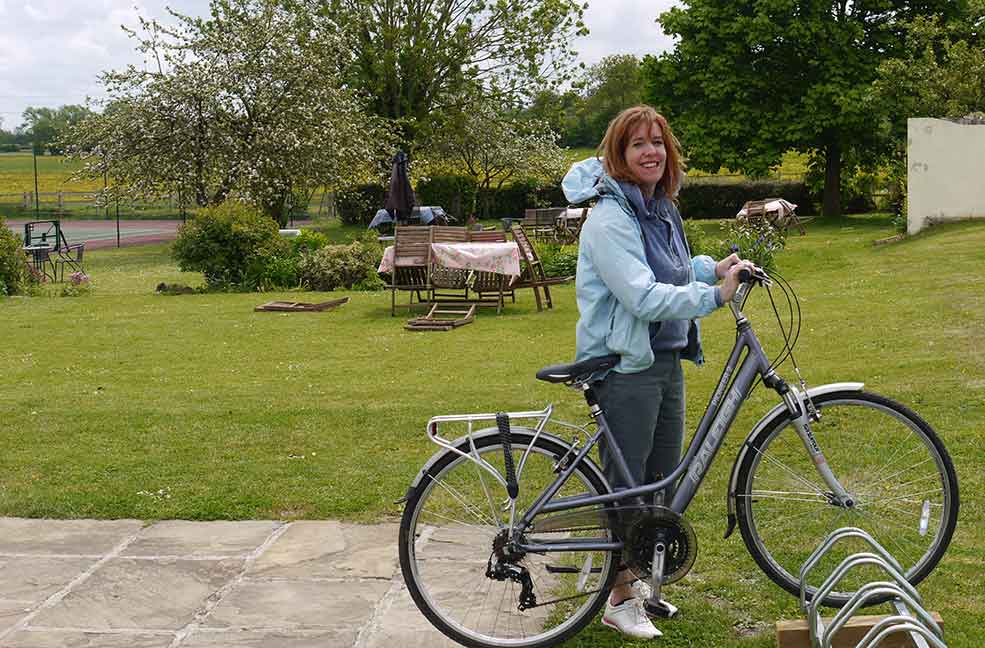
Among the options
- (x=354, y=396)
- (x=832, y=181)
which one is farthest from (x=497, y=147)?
(x=354, y=396)

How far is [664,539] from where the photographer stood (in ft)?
13.6

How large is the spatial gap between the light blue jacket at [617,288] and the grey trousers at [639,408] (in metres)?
0.07

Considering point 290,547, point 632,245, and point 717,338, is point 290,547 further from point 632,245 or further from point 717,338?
point 717,338

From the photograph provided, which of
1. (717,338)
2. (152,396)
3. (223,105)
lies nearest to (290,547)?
(152,396)

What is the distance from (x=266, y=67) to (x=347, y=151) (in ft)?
10.2

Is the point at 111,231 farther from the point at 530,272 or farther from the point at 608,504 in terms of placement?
the point at 608,504

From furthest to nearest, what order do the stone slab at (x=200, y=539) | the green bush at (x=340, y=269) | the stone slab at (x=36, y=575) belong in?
the green bush at (x=340, y=269), the stone slab at (x=200, y=539), the stone slab at (x=36, y=575)

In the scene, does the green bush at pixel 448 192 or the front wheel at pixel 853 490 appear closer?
the front wheel at pixel 853 490

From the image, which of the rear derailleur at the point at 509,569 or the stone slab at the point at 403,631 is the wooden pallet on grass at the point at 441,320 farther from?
the rear derailleur at the point at 509,569

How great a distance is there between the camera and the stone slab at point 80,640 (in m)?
4.23

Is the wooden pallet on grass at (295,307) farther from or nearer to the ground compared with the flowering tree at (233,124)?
nearer to the ground

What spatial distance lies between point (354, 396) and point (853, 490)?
5.23 meters

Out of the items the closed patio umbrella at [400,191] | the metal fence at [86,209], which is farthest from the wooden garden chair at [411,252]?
the metal fence at [86,209]

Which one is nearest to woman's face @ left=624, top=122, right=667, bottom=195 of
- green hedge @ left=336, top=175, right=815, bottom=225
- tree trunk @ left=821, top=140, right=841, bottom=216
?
tree trunk @ left=821, top=140, right=841, bottom=216
